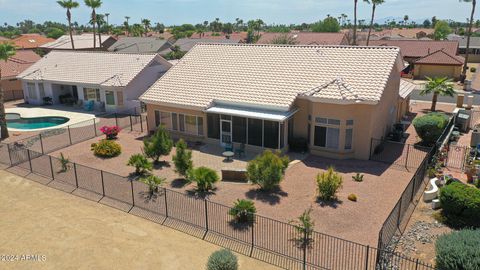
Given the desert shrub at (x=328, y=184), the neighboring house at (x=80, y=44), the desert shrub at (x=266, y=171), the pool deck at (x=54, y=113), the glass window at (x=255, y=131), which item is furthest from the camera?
the neighboring house at (x=80, y=44)

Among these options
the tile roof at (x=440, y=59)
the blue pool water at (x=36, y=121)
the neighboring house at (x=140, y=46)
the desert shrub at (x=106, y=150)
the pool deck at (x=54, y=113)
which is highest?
the neighboring house at (x=140, y=46)

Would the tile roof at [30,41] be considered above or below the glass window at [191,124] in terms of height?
above

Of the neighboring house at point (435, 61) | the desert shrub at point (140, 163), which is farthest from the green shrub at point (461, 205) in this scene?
the neighboring house at point (435, 61)

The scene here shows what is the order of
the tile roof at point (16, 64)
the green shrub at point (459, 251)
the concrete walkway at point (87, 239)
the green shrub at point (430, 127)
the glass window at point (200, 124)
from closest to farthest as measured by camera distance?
the green shrub at point (459, 251)
the concrete walkway at point (87, 239)
the green shrub at point (430, 127)
the glass window at point (200, 124)
the tile roof at point (16, 64)

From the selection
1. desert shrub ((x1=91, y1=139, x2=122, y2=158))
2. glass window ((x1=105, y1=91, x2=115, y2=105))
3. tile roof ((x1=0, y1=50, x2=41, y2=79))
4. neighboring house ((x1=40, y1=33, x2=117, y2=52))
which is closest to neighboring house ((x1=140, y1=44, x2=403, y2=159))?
desert shrub ((x1=91, y1=139, x2=122, y2=158))

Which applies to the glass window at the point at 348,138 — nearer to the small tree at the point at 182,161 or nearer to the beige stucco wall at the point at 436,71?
the small tree at the point at 182,161

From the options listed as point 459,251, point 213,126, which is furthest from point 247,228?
point 213,126

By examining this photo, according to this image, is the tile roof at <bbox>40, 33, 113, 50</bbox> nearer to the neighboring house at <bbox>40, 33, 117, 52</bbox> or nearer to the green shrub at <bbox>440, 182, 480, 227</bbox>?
the neighboring house at <bbox>40, 33, 117, 52</bbox>
